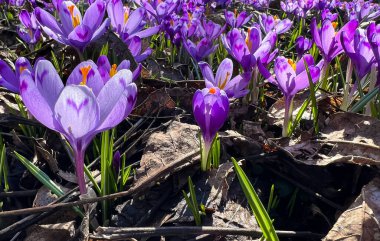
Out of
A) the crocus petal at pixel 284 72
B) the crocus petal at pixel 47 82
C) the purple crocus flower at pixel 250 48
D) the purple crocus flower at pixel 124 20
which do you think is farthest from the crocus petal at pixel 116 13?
the crocus petal at pixel 47 82

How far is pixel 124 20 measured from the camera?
179 cm

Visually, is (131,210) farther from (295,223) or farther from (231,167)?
(295,223)

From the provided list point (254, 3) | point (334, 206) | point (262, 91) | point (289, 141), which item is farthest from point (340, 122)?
point (254, 3)

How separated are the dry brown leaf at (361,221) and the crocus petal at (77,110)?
1.91 feet

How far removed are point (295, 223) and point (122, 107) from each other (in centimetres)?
61

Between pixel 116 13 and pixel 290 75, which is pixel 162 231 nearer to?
pixel 290 75

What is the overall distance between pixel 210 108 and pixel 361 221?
441 mm

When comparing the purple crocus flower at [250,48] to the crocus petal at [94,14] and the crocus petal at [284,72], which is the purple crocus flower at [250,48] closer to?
the crocus petal at [284,72]

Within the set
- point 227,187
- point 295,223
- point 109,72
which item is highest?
point 109,72

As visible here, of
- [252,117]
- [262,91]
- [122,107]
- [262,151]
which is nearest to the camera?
[122,107]

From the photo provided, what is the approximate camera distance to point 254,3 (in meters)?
4.02

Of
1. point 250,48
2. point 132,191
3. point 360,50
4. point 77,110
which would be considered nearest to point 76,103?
point 77,110

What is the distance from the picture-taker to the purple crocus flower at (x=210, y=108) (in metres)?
1.10

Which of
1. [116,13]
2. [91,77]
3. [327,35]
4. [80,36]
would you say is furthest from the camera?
[116,13]
